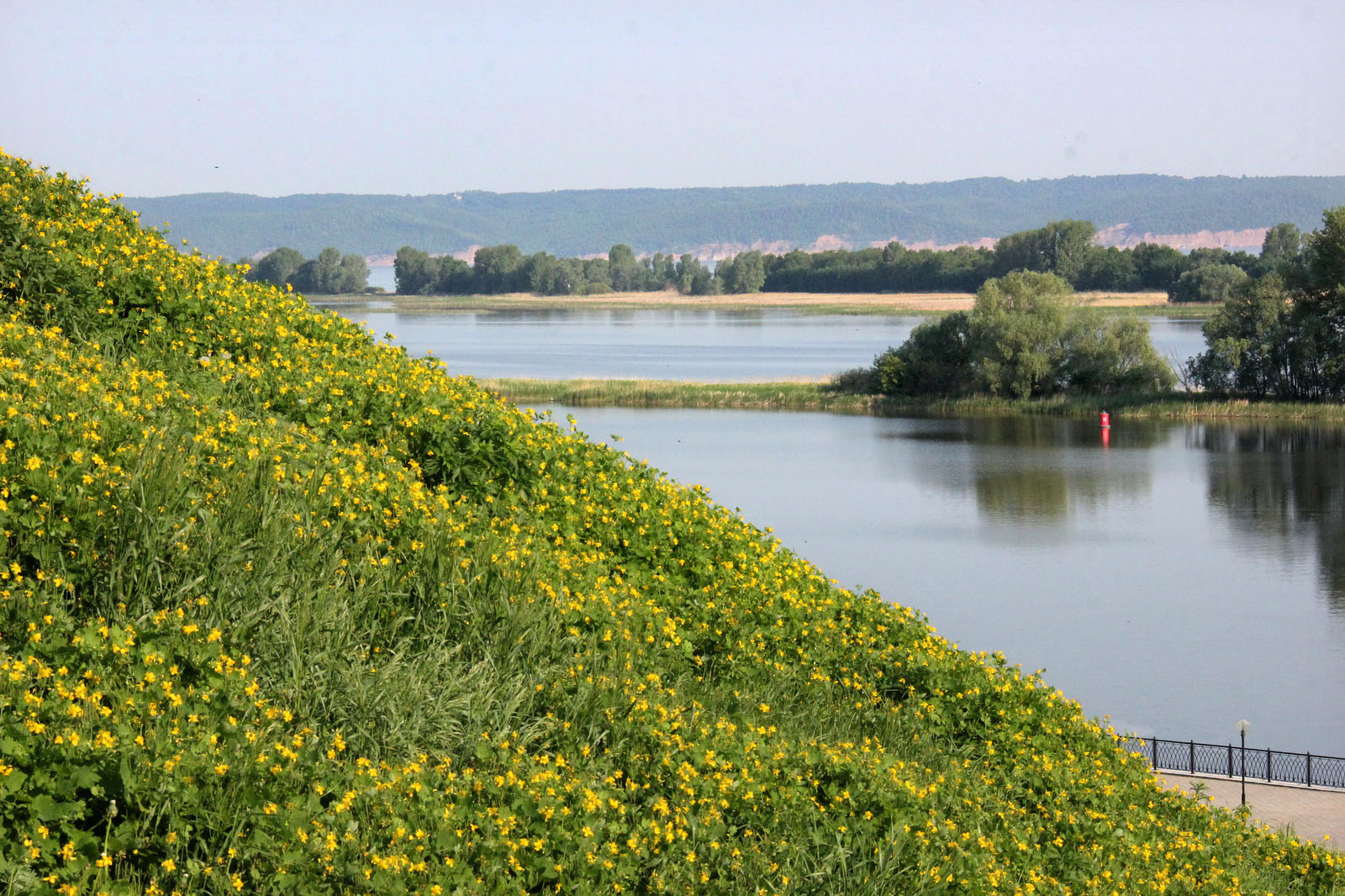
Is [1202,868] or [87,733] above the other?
[87,733]

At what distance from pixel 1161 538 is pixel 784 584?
3163cm

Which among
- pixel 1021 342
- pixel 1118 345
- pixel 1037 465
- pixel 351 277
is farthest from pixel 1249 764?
pixel 351 277

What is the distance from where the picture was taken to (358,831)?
5.19m

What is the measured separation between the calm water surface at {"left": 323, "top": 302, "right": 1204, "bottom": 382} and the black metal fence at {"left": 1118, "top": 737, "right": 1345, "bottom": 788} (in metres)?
62.4

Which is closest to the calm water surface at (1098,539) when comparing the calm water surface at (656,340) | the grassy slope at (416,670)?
the grassy slope at (416,670)

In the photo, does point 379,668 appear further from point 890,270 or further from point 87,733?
point 890,270

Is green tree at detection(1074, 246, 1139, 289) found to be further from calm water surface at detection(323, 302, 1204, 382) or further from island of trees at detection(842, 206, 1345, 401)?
island of trees at detection(842, 206, 1345, 401)

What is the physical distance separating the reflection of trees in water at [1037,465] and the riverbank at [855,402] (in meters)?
2.26

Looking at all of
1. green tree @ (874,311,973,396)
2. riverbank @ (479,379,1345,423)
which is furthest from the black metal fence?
green tree @ (874,311,973,396)

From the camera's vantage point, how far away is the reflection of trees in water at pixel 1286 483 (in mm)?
39000

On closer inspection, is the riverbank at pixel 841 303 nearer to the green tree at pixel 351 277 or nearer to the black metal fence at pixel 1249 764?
the green tree at pixel 351 277

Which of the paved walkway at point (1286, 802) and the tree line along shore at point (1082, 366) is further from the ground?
the tree line along shore at point (1082, 366)

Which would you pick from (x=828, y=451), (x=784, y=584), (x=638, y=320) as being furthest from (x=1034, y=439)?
(x=638, y=320)

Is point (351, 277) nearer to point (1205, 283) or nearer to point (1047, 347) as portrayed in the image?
point (1205, 283)
